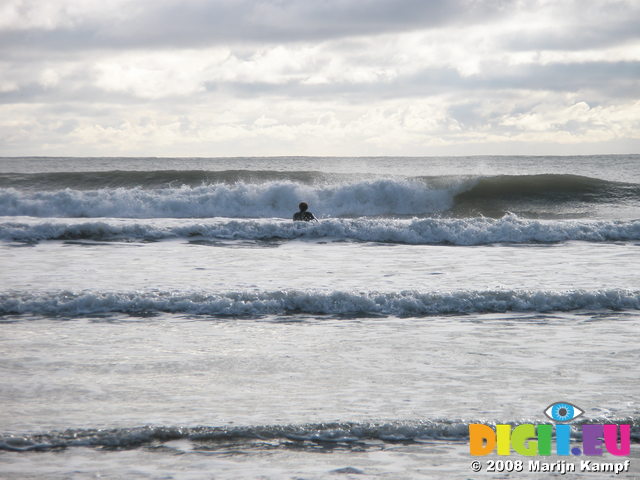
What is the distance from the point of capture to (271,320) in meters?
7.98

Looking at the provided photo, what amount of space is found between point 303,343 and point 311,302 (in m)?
1.77

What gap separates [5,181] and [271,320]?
95.4 feet

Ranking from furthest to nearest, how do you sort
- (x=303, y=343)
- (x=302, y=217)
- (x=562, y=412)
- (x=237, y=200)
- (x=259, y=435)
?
(x=237, y=200) < (x=302, y=217) < (x=303, y=343) < (x=562, y=412) < (x=259, y=435)

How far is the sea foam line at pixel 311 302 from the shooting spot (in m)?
8.31

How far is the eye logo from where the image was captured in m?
4.69

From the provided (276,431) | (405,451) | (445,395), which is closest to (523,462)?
(405,451)

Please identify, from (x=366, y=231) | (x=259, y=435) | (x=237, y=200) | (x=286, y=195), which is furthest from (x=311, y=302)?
(x=286, y=195)

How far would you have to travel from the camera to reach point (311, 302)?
28.2 feet

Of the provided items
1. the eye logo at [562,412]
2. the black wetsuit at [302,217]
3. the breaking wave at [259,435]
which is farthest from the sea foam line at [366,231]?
the breaking wave at [259,435]

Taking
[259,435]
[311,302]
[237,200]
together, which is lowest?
[259,435]

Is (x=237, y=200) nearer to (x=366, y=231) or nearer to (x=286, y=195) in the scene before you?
(x=286, y=195)

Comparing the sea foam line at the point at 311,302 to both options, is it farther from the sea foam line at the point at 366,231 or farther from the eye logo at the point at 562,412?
the sea foam line at the point at 366,231

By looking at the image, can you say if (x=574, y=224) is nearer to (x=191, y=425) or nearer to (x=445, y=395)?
(x=445, y=395)

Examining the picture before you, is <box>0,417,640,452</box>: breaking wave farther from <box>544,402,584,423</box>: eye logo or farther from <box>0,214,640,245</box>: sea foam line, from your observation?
<box>0,214,640,245</box>: sea foam line
